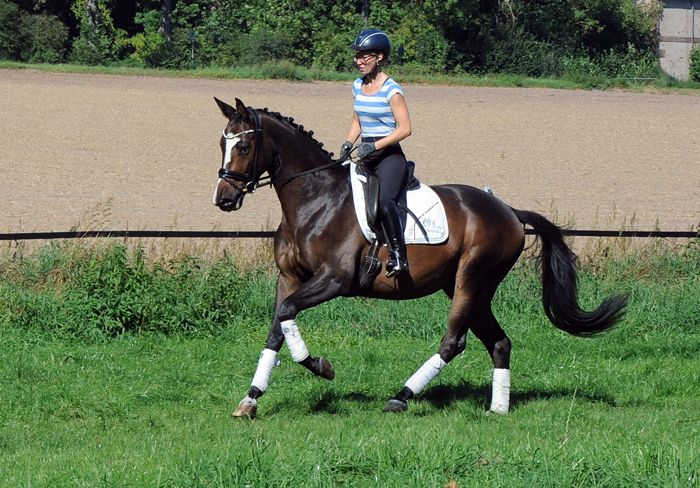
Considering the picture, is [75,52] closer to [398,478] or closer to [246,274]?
[246,274]

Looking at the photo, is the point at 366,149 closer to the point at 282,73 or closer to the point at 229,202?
the point at 229,202

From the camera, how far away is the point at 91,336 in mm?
9422

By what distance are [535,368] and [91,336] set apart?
4.50 metres

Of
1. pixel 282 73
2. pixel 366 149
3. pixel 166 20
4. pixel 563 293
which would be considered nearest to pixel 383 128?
pixel 366 149

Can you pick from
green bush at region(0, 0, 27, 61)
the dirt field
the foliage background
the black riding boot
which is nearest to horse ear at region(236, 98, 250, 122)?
the black riding boot

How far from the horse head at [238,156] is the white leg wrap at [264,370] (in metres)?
1.19

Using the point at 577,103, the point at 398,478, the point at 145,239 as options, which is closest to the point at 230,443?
the point at 398,478

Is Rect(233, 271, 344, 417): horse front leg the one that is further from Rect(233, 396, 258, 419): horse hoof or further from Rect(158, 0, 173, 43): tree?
Rect(158, 0, 173, 43): tree

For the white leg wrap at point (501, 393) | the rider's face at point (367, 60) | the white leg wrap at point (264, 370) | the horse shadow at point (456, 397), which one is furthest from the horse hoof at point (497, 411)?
the rider's face at point (367, 60)

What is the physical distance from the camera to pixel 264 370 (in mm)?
7160

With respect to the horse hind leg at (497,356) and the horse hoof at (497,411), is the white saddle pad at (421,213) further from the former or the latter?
the horse hoof at (497,411)

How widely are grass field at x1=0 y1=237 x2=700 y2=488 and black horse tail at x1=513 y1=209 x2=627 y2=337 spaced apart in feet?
1.90

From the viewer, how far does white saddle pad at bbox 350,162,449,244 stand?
7352 mm

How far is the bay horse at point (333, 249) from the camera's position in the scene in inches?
277
